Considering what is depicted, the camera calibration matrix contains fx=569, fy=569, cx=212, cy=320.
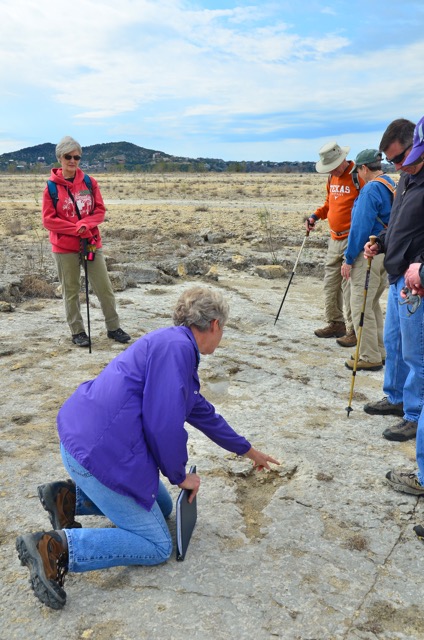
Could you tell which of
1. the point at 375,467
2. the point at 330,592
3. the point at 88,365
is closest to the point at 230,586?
the point at 330,592

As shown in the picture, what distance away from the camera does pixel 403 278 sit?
13.0ft

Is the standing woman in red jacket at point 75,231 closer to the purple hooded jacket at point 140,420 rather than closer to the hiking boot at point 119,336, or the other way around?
the hiking boot at point 119,336

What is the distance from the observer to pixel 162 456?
2.55m

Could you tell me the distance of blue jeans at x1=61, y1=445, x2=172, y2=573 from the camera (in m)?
2.58

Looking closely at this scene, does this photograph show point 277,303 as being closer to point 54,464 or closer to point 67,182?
point 67,182

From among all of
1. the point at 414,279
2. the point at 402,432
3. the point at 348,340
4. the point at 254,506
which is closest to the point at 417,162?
the point at 414,279

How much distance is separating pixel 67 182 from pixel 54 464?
3264 mm

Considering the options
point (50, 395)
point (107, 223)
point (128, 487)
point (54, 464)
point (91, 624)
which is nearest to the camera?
point (91, 624)

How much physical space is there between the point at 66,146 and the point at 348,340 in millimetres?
3597

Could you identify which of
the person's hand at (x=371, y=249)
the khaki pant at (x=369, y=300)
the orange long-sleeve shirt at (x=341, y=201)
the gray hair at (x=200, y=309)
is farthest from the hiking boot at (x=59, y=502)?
the orange long-sleeve shirt at (x=341, y=201)

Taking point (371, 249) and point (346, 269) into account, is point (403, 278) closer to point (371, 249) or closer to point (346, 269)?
point (371, 249)

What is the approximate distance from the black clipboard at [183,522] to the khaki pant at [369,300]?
3.13 m

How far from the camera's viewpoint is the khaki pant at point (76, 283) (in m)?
6.13

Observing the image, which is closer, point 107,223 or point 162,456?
point 162,456
